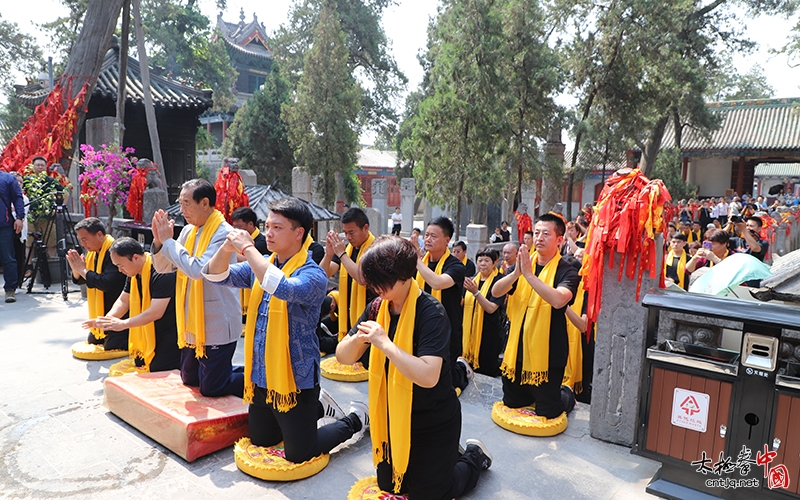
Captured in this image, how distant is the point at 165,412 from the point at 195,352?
1.62ft

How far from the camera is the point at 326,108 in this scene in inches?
633

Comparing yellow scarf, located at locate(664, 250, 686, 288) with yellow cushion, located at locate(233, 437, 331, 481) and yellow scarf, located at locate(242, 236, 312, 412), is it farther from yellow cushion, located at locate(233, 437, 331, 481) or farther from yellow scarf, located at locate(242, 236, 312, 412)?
yellow scarf, located at locate(242, 236, 312, 412)

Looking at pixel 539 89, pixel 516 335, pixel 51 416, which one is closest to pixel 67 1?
pixel 539 89

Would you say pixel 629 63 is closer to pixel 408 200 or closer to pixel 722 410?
pixel 408 200

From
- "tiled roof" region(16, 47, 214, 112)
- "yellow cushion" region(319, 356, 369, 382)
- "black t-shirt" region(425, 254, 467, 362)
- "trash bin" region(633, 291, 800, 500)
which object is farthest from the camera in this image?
"tiled roof" region(16, 47, 214, 112)

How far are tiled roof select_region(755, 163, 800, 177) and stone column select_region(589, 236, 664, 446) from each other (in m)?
37.9

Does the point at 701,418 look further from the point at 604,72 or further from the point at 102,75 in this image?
the point at 102,75

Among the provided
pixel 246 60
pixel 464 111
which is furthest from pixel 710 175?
pixel 246 60

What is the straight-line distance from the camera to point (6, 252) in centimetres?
762

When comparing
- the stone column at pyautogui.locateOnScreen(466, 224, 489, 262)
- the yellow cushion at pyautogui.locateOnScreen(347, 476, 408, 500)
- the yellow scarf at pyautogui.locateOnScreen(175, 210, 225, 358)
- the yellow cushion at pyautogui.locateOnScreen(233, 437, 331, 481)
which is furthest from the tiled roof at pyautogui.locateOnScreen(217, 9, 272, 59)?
the yellow cushion at pyautogui.locateOnScreen(347, 476, 408, 500)

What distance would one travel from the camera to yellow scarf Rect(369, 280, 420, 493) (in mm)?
2561

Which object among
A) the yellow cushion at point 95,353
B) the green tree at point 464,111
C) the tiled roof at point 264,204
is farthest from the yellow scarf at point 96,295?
the green tree at point 464,111

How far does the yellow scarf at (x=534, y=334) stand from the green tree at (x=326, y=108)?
42.3 ft

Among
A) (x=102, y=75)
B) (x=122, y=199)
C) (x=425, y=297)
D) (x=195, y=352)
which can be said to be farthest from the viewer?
(x=102, y=75)
